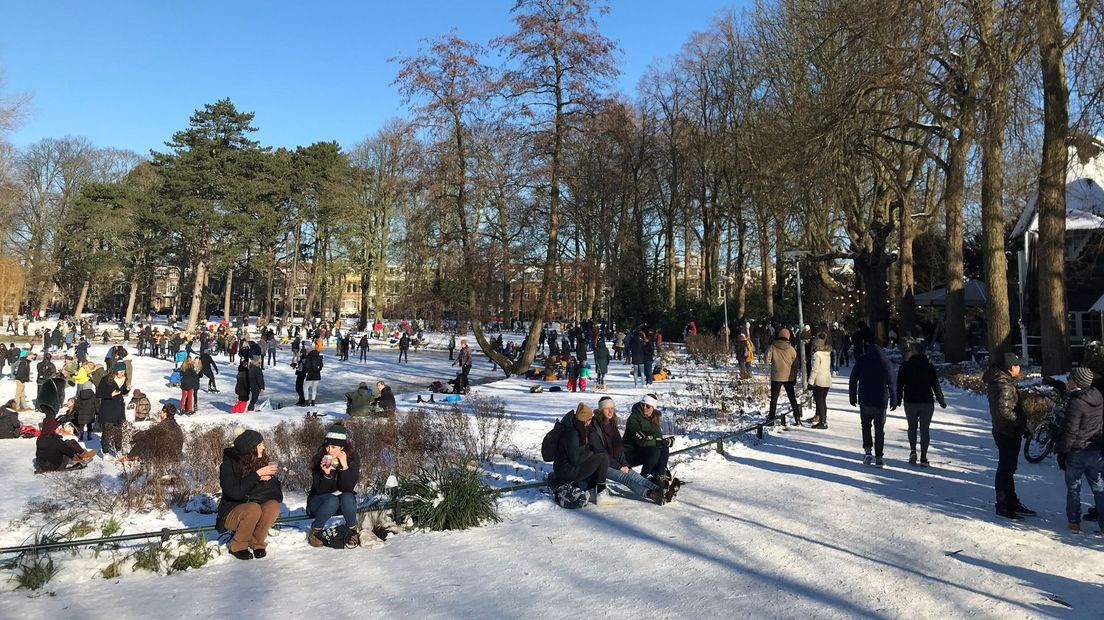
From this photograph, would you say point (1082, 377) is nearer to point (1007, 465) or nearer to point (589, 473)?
point (1007, 465)

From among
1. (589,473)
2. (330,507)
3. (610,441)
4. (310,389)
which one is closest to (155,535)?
(330,507)

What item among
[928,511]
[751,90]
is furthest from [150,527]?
[751,90]

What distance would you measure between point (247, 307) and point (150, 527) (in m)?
75.4

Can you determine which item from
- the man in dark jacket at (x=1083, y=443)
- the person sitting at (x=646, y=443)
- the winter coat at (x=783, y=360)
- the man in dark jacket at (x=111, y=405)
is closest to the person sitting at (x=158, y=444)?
the man in dark jacket at (x=111, y=405)

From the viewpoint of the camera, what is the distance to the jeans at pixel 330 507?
616 centimetres

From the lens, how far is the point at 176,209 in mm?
46688

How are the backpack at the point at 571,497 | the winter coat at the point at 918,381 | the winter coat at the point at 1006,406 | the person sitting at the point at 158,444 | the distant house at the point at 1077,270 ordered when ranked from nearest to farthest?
the winter coat at the point at 1006,406
the backpack at the point at 571,497
the winter coat at the point at 918,381
the person sitting at the point at 158,444
the distant house at the point at 1077,270

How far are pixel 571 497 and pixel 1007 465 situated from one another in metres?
4.01

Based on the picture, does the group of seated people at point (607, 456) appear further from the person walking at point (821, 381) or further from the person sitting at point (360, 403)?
the person sitting at point (360, 403)

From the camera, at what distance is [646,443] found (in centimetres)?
775

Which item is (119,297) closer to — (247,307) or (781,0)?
(247,307)

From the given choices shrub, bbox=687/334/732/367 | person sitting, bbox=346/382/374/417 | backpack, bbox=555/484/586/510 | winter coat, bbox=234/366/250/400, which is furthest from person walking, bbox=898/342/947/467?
shrub, bbox=687/334/732/367

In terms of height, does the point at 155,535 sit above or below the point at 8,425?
above

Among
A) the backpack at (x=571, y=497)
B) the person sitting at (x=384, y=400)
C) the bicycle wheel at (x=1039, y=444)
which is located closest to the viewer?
the backpack at (x=571, y=497)
